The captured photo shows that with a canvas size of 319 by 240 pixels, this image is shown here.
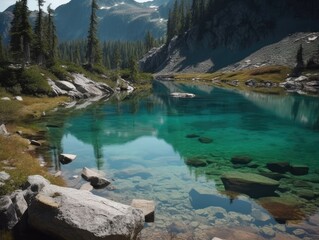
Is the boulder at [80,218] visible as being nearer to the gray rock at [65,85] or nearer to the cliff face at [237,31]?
the gray rock at [65,85]

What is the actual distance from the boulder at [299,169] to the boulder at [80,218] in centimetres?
1475

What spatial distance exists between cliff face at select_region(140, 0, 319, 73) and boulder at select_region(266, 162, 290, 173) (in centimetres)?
13939

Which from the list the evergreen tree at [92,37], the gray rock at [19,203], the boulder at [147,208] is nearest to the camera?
the gray rock at [19,203]

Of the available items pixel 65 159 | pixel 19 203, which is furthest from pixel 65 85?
pixel 19 203

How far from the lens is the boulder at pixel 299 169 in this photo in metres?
21.9

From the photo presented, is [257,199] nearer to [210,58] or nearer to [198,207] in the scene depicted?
[198,207]

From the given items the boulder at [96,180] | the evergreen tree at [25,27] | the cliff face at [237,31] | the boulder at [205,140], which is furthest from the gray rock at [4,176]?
the cliff face at [237,31]

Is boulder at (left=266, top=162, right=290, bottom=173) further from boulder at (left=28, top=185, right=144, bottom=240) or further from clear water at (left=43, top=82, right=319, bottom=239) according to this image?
boulder at (left=28, top=185, right=144, bottom=240)

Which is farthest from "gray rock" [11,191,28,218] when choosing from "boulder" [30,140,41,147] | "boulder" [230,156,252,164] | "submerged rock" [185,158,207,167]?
"boulder" [230,156,252,164]

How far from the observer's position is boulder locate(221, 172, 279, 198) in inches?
717

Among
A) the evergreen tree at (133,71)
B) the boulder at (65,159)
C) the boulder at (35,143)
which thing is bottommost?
the boulder at (65,159)

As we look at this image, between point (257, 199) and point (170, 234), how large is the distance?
632 cm

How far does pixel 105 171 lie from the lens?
22.1m

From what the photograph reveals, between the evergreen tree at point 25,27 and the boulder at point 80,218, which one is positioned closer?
the boulder at point 80,218
